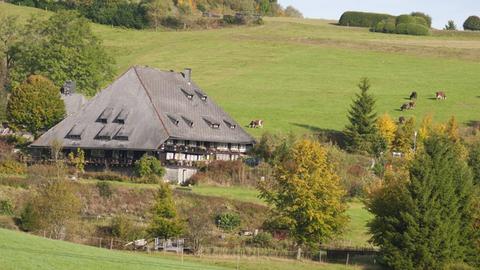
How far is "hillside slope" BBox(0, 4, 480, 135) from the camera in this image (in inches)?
4156

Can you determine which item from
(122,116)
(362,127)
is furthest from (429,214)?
(362,127)

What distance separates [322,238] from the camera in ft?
191

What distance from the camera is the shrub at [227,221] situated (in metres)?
64.5

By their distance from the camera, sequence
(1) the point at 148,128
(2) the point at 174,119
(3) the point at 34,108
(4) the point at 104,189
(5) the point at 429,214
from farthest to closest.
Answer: (3) the point at 34,108 < (2) the point at 174,119 < (1) the point at 148,128 < (4) the point at 104,189 < (5) the point at 429,214

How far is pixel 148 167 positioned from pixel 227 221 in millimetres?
13971

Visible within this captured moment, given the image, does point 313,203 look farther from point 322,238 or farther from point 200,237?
point 200,237

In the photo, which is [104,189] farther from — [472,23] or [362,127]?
[472,23]

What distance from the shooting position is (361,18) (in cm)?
16300

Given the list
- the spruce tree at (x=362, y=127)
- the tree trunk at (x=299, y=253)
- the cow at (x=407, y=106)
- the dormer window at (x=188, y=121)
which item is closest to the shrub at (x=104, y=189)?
the tree trunk at (x=299, y=253)

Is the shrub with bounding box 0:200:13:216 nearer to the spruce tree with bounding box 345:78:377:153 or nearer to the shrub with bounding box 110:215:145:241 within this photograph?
the shrub with bounding box 110:215:145:241

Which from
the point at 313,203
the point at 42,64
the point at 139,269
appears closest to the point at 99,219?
the point at 313,203

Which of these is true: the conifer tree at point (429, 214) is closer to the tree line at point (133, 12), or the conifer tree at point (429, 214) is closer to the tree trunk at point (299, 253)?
the tree trunk at point (299, 253)

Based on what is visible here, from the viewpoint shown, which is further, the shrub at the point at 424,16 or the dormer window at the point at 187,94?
the shrub at the point at 424,16

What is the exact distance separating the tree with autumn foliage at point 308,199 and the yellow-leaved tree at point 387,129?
3071 cm
